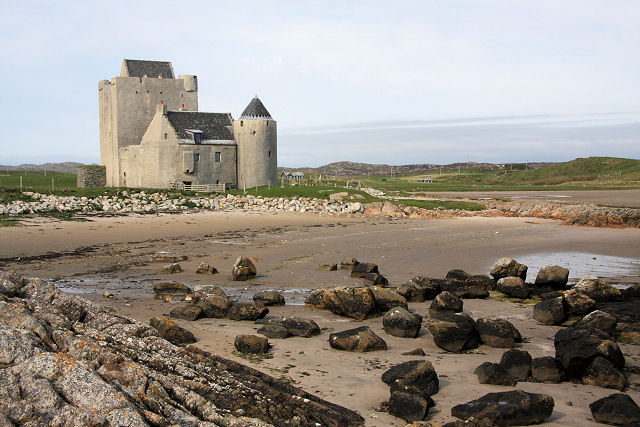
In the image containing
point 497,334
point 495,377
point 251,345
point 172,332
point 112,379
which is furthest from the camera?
point 497,334

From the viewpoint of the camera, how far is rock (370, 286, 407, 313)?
10.9 metres

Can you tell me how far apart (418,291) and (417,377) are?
574 centimetres

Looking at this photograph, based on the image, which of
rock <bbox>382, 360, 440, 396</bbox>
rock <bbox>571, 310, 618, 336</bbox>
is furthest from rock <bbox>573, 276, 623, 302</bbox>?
rock <bbox>382, 360, 440, 396</bbox>

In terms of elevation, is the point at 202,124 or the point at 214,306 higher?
the point at 202,124

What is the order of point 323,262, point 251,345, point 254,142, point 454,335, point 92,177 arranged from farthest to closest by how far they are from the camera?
point 92,177 < point 254,142 < point 323,262 < point 454,335 < point 251,345

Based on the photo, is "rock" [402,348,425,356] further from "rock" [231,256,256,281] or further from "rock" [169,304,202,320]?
"rock" [231,256,256,281]

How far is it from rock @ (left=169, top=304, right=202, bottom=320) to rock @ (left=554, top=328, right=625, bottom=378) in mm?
5665

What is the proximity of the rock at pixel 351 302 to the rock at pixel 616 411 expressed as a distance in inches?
193

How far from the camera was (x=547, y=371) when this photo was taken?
725cm

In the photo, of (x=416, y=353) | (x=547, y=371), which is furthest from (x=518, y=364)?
(x=416, y=353)

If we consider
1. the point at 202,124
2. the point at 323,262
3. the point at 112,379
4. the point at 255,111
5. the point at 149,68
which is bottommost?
the point at 323,262

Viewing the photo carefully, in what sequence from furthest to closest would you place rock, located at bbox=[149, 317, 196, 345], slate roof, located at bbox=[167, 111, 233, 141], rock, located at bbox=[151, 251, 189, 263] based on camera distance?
slate roof, located at bbox=[167, 111, 233, 141]
rock, located at bbox=[151, 251, 189, 263]
rock, located at bbox=[149, 317, 196, 345]

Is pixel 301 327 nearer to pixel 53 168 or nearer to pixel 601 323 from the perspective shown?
pixel 601 323

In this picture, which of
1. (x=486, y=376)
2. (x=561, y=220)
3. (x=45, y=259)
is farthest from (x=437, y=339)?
(x=561, y=220)
